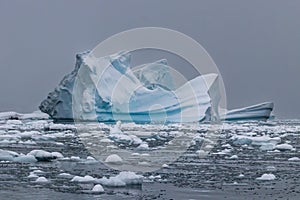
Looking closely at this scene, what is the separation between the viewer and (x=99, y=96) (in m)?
35.1

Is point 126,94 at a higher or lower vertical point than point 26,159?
higher

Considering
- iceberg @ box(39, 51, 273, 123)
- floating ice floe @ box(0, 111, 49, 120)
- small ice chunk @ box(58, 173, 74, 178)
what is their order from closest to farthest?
small ice chunk @ box(58, 173, 74, 178) → iceberg @ box(39, 51, 273, 123) → floating ice floe @ box(0, 111, 49, 120)

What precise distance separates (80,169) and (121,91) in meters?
24.6

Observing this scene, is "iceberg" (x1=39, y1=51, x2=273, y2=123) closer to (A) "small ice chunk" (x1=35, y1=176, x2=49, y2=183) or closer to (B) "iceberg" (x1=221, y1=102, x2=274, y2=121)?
(B) "iceberg" (x1=221, y1=102, x2=274, y2=121)

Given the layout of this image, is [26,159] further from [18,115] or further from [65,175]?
[18,115]

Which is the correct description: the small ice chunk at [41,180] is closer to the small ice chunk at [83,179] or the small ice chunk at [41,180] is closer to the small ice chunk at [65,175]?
the small ice chunk at [83,179]

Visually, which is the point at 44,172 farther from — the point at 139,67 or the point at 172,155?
the point at 139,67

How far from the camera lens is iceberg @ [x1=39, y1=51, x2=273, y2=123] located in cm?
3397

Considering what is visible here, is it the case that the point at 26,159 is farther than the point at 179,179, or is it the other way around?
the point at 26,159

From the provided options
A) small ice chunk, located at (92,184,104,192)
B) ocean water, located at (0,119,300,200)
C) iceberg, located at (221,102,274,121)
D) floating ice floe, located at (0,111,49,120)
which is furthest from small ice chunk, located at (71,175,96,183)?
floating ice floe, located at (0,111,49,120)

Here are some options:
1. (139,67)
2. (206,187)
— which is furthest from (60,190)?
(139,67)

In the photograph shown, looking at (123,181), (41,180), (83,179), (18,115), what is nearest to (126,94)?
(83,179)

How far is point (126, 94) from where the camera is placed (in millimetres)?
37219

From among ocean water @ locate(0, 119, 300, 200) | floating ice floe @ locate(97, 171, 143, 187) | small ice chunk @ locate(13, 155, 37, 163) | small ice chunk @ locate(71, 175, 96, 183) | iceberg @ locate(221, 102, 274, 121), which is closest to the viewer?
ocean water @ locate(0, 119, 300, 200)
